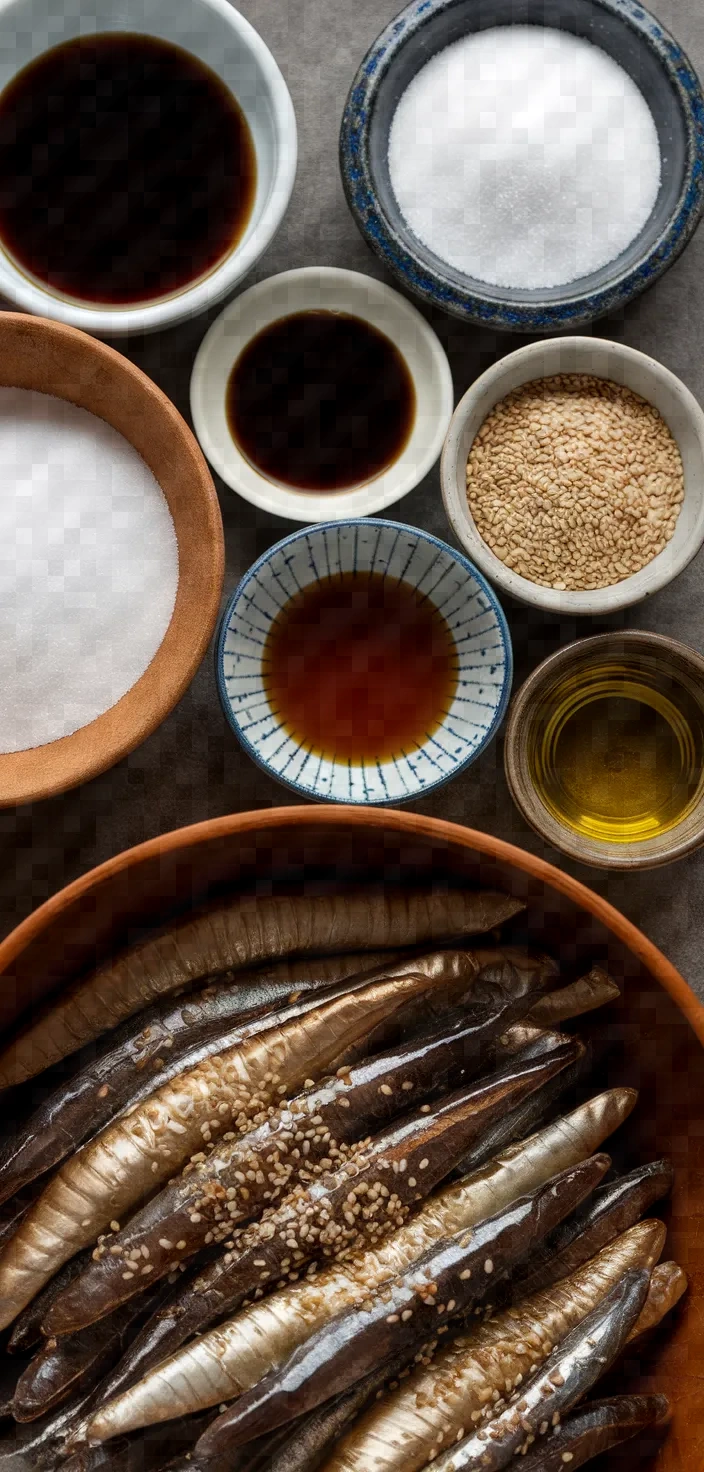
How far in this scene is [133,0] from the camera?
77.5 inches

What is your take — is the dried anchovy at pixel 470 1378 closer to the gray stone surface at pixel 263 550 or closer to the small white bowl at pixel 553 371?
the gray stone surface at pixel 263 550

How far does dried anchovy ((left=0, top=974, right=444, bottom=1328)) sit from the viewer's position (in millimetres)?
1619

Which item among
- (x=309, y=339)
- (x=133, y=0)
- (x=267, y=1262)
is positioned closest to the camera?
(x=267, y=1262)

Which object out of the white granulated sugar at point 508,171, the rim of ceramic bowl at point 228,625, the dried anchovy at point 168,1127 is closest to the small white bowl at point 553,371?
the rim of ceramic bowl at point 228,625

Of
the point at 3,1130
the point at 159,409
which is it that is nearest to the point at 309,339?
the point at 159,409

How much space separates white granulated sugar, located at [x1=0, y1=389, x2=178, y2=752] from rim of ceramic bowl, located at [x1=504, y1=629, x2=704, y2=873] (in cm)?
62

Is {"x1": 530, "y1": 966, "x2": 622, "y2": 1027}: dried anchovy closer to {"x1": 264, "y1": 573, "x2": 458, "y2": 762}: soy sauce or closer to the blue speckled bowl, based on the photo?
{"x1": 264, "y1": 573, "x2": 458, "y2": 762}: soy sauce

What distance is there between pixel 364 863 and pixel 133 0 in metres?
1.48

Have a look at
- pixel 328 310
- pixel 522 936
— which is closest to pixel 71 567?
pixel 328 310

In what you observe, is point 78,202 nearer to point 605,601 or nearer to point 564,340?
point 564,340

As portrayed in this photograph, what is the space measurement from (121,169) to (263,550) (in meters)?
0.69

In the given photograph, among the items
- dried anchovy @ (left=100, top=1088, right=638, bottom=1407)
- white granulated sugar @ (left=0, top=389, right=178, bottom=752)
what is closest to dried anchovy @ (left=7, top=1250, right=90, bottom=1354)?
dried anchovy @ (left=100, top=1088, right=638, bottom=1407)

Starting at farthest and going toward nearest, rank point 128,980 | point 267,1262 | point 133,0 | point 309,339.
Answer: point 309,339
point 133,0
point 128,980
point 267,1262

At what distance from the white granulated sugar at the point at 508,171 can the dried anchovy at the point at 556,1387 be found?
1598 millimetres
